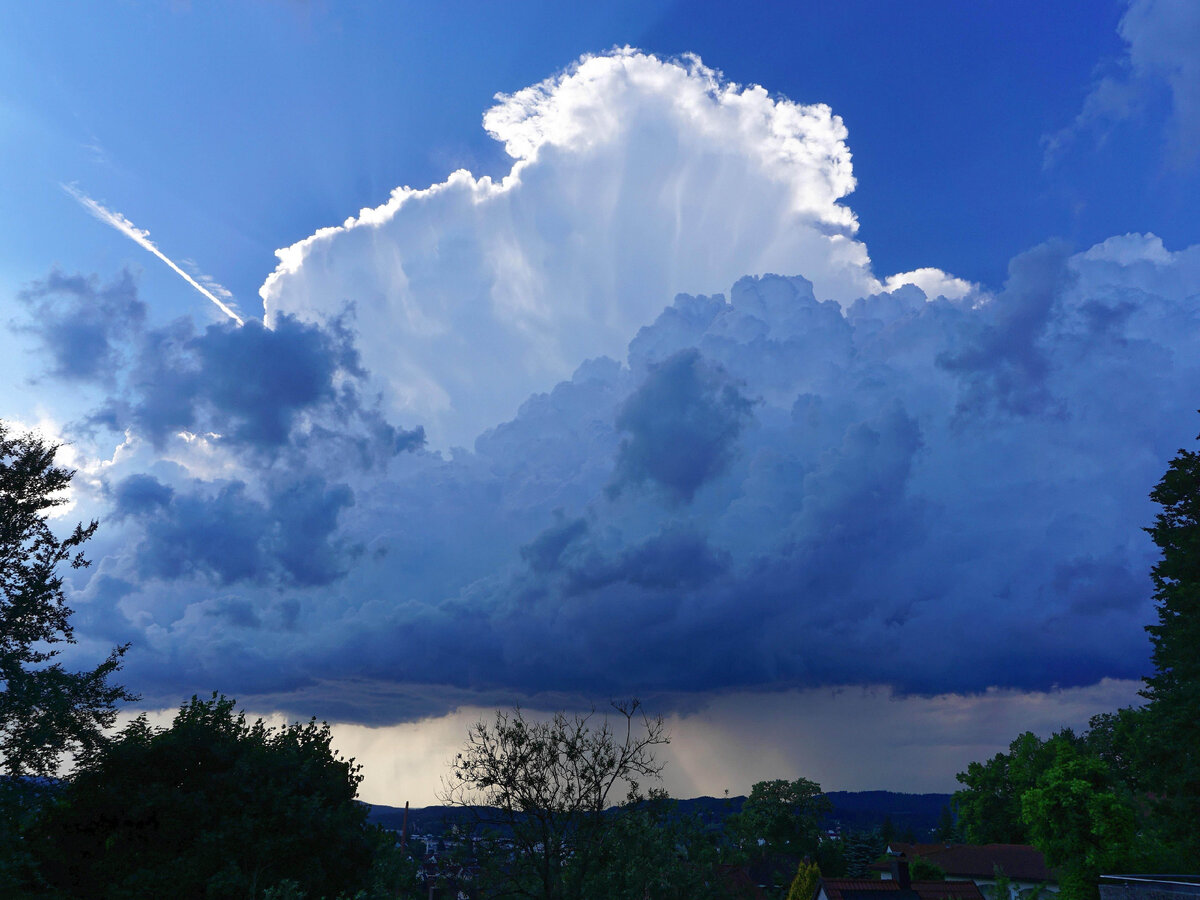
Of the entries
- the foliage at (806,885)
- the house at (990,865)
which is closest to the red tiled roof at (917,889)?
the foliage at (806,885)

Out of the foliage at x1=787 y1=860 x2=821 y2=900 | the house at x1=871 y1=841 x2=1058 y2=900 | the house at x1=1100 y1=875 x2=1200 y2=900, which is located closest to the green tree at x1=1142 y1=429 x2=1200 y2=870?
the house at x1=1100 y1=875 x2=1200 y2=900

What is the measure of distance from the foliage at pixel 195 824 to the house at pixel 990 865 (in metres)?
58.5

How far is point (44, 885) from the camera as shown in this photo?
2380cm

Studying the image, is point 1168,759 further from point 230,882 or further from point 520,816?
point 230,882

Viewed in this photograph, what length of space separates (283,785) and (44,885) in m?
7.37

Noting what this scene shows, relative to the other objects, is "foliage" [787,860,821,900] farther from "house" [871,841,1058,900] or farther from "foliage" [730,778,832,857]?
"foliage" [730,778,832,857]

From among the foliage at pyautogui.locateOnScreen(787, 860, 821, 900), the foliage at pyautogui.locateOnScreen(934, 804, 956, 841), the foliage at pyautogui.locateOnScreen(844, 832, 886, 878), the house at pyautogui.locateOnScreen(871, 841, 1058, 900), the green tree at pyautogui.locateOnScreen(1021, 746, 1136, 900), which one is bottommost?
the foliage at pyautogui.locateOnScreen(934, 804, 956, 841)

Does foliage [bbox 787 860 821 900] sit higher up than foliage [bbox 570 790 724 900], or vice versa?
foliage [bbox 570 790 724 900]

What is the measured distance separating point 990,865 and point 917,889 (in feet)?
81.9

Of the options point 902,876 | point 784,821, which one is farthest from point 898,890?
point 784,821

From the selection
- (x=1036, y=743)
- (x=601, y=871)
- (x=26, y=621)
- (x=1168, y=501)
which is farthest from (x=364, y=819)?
(x=1036, y=743)

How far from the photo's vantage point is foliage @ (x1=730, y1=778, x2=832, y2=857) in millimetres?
93812

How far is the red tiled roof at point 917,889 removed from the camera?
178 ft

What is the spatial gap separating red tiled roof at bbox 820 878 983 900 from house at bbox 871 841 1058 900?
12721 mm
